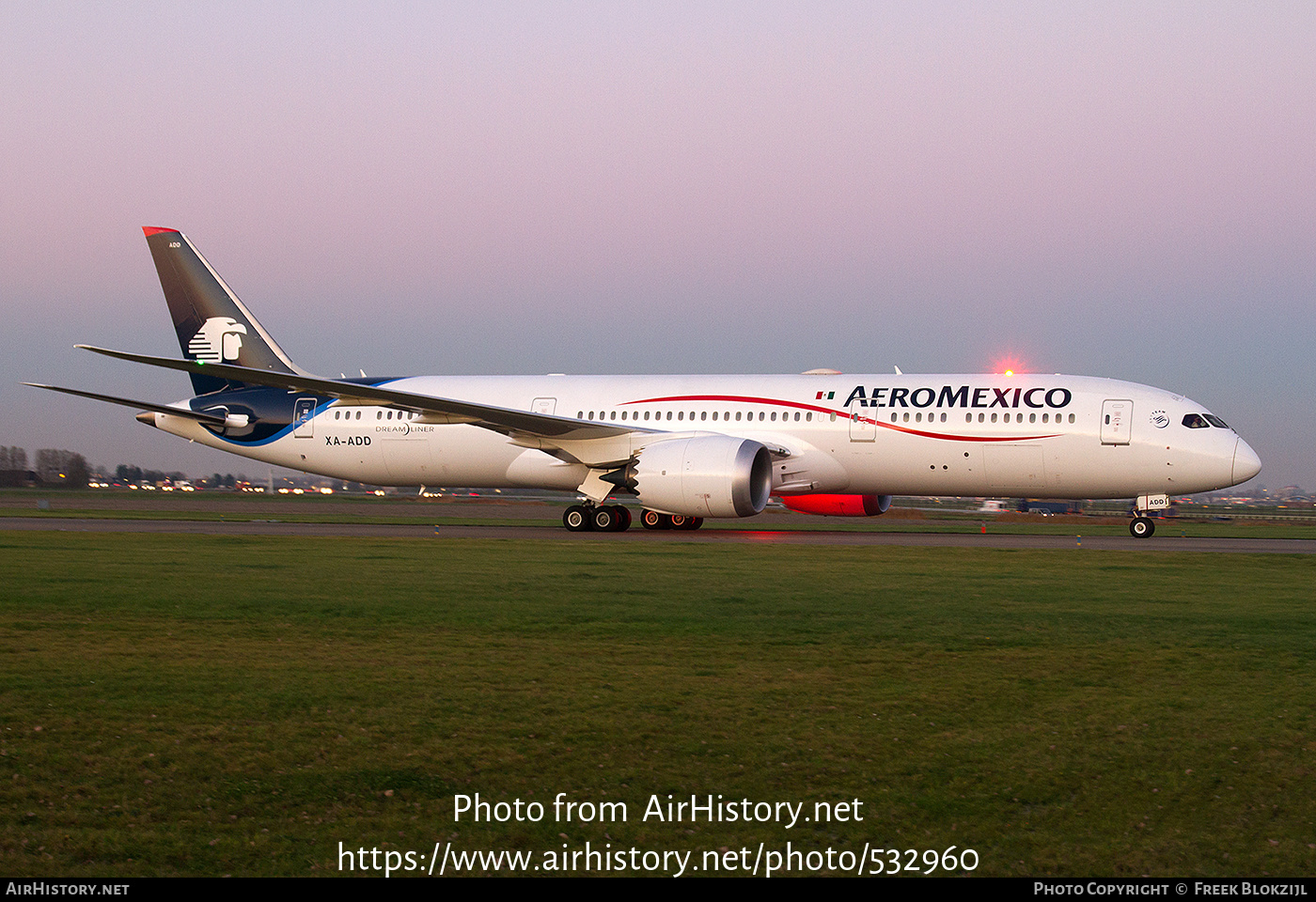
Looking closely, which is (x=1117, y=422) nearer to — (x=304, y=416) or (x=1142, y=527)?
(x=1142, y=527)

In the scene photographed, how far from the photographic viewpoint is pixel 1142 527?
2573 centimetres

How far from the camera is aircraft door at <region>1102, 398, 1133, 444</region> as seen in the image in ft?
79.2

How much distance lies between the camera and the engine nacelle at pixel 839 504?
94.6 ft

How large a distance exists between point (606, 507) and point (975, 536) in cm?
833

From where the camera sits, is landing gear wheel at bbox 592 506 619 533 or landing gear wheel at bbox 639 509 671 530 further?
landing gear wheel at bbox 639 509 671 530

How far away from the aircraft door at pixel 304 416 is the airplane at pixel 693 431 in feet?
0.12

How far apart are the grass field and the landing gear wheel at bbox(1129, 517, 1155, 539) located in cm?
1444

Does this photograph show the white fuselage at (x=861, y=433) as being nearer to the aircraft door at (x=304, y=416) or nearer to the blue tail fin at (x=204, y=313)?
the aircraft door at (x=304, y=416)

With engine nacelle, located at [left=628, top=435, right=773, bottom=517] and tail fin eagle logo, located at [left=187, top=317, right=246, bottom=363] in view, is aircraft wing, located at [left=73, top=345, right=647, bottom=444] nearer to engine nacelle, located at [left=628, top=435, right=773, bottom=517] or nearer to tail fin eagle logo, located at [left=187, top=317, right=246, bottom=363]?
engine nacelle, located at [left=628, top=435, right=773, bottom=517]

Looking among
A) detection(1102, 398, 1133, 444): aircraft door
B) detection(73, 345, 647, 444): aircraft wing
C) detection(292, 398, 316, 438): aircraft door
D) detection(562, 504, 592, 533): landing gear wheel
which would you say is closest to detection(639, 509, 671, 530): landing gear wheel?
detection(562, 504, 592, 533): landing gear wheel

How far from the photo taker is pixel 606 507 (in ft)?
87.4

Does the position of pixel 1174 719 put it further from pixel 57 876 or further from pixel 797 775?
pixel 57 876

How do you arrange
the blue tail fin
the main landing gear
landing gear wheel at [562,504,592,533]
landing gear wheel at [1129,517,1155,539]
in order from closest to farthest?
landing gear wheel at [1129,517,1155,539] → the main landing gear → landing gear wheel at [562,504,592,533] → the blue tail fin

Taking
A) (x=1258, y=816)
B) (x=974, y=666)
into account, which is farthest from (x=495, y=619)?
(x=1258, y=816)
